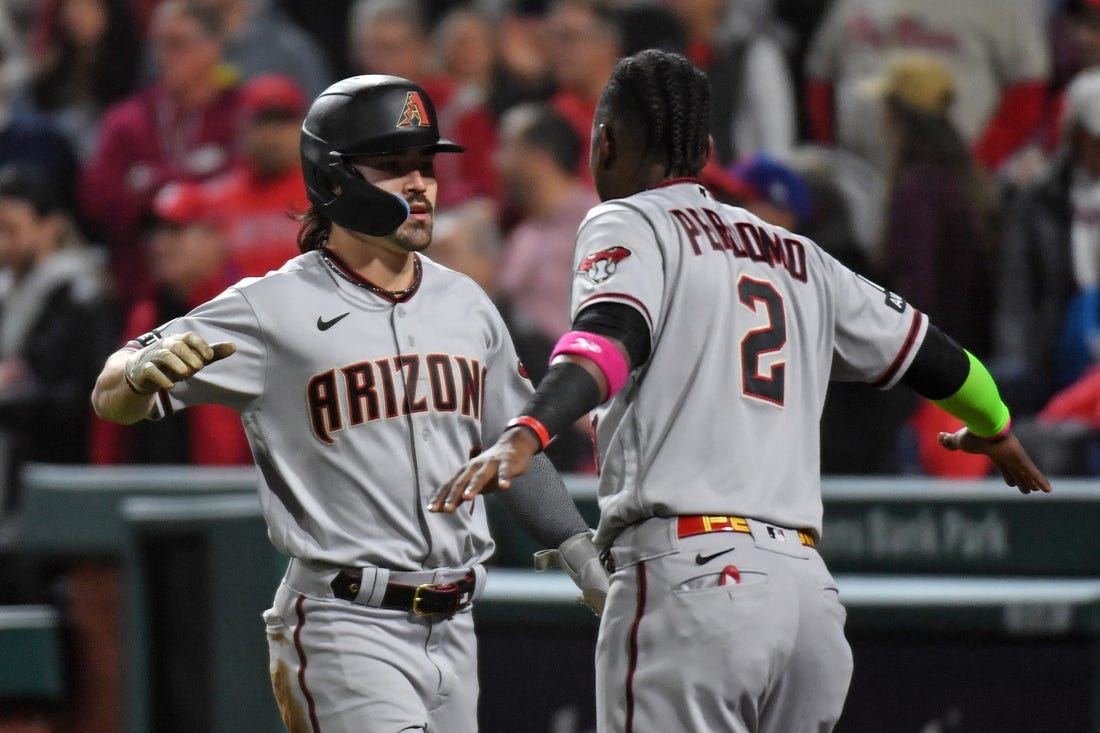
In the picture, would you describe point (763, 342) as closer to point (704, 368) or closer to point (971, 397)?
point (704, 368)

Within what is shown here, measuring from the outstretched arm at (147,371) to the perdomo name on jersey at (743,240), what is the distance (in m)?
0.86

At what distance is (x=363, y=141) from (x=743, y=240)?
2.68 ft

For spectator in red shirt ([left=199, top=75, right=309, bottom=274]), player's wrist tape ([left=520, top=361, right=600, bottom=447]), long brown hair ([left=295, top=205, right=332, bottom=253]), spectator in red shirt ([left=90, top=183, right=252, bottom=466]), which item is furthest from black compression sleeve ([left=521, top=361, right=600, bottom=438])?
spectator in red shirt ([left=199, top=75, right=309, bottom=274])

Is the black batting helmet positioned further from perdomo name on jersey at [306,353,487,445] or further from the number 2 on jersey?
the number 2 on jersey

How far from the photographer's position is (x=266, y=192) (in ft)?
25.4

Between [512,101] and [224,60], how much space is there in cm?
161

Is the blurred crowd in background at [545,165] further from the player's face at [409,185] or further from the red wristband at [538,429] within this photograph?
the red wristband at [538,429]

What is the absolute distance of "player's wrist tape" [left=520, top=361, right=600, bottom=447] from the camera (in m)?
2.89

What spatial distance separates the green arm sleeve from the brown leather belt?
1016 millimetres

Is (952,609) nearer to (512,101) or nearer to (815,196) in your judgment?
(815,196)

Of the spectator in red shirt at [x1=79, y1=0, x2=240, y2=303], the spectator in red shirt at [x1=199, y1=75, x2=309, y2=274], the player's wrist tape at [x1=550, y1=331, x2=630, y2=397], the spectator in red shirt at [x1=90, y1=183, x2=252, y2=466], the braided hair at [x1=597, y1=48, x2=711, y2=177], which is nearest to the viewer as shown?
the player's wrist tape at [x1=550, y1=331, x2=630, y2=397]

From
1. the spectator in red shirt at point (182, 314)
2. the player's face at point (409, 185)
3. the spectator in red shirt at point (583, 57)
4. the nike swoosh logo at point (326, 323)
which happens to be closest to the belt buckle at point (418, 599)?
the nike swoosh logo at point (326, 323)

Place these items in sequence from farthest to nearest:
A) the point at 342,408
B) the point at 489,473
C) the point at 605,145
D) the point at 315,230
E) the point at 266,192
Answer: the point at 266,192 → the point at 315,230 → the point at 342,408 → the point at 605,145 → the point at 489,473

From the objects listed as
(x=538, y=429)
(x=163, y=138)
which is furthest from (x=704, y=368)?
(x=163, y=138)
